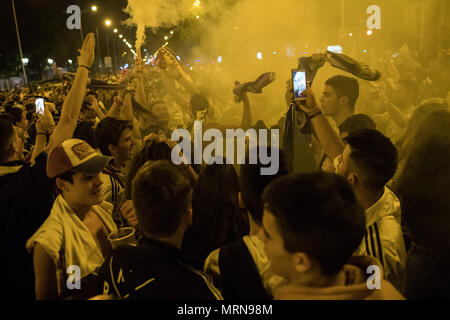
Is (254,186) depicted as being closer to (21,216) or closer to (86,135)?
(21,216)

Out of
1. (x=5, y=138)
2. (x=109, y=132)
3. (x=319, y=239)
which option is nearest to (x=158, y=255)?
(x=319, y=239)

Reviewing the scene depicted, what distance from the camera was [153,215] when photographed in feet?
5.44

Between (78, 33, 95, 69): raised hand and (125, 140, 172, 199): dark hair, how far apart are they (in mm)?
839

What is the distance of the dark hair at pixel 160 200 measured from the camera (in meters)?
1.65

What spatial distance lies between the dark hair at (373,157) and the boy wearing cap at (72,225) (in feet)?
4.98

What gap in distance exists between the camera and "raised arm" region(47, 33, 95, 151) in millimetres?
2732

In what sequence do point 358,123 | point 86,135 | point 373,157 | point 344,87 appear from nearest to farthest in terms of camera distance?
point 373,157
point 358,123
point 344,87
point 86,135

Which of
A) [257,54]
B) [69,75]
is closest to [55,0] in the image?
[257,54]

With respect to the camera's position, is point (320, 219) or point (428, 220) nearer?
point (320, 219)

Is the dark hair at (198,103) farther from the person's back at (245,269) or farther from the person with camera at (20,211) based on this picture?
the person's back at (245,269)

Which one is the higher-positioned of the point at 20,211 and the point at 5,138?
the point at 5,138

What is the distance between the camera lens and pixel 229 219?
2350 millimetres

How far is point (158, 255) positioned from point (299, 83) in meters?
2.27

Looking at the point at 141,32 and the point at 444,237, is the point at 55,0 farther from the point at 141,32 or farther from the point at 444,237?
the point at 444,237
